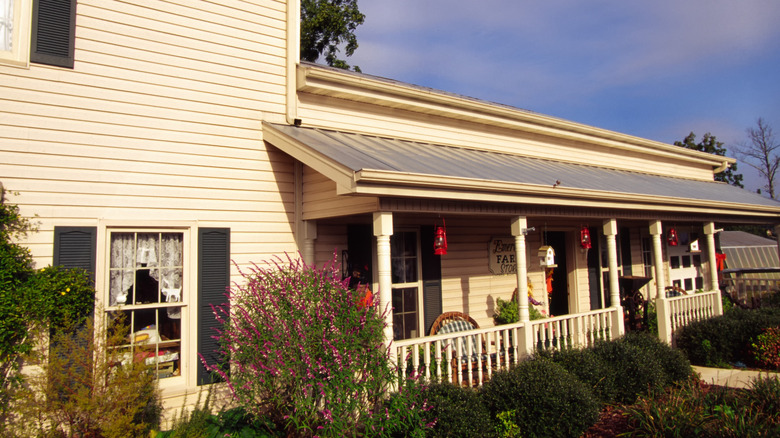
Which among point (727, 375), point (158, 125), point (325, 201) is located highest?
point (158, 125)

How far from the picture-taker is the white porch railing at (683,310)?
395 inches

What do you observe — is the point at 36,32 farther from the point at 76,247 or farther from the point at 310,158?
the point at 310,158

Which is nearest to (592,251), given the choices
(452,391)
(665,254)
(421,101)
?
(665,254)

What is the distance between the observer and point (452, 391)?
5844 mm

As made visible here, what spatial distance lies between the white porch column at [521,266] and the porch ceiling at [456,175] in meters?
0.38

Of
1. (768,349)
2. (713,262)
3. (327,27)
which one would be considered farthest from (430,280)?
(327,27)

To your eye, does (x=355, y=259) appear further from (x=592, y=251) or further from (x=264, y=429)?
(x=592, y=251)

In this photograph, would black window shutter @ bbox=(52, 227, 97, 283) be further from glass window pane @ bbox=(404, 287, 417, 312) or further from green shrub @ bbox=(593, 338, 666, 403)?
green shrub @ bbox=(593, 338, 666, 403)

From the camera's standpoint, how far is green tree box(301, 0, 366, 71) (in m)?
23.8

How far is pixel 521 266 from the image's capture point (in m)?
7.59

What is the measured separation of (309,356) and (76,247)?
2.92 m

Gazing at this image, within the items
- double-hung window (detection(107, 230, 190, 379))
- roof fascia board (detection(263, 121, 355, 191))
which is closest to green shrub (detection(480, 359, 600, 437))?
roof fascia board (detection(263, 121, 355, 191))

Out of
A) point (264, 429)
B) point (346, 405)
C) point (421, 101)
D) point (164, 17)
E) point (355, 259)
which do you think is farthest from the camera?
point (421, 101)

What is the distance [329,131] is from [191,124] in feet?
6.78
